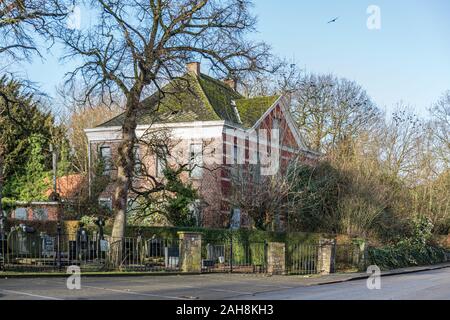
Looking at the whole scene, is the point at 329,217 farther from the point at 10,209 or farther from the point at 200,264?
the point at 10,209

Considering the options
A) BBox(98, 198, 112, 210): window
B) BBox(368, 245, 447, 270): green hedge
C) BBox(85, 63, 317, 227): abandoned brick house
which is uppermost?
BBox(85, 63, 317, 227): abandoned brick house

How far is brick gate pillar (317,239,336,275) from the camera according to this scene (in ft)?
87.4

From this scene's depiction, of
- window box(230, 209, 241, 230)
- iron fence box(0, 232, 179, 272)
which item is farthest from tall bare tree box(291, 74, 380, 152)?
iron fence box(0, 232, 179, 272)

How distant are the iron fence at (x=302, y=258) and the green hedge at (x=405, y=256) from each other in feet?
11.3

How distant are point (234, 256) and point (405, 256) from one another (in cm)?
1034

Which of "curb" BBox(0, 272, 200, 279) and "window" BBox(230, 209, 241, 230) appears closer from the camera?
"curb" BBox(0, 272, 200, 279)

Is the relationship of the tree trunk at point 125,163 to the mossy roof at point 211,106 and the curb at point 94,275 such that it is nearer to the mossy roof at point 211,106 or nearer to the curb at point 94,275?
the curb at point 94,275

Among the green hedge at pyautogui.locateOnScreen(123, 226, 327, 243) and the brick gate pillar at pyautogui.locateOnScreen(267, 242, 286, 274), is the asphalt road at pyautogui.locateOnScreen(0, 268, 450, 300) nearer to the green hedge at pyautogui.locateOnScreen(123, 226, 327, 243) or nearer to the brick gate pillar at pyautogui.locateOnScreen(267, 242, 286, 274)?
the brick gate pillar at pyautogui.locateOnScreen(267, 242, 286, 274)

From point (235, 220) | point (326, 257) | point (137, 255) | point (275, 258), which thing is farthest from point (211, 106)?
point (137, 255)

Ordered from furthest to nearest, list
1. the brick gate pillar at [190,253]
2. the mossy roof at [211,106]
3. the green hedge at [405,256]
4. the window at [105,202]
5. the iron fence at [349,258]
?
the mossy roof at [211,106], the window at [105,202], the green hedge at [405,256], the iron fence at [349,258], the brick gate pillar at [190,253]

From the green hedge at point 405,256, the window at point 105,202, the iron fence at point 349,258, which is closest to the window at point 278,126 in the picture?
the green hedge at point 405,256

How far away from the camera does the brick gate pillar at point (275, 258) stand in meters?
24.8

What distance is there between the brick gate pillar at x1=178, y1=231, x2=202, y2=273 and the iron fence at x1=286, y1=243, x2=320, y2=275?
18.0 feet
